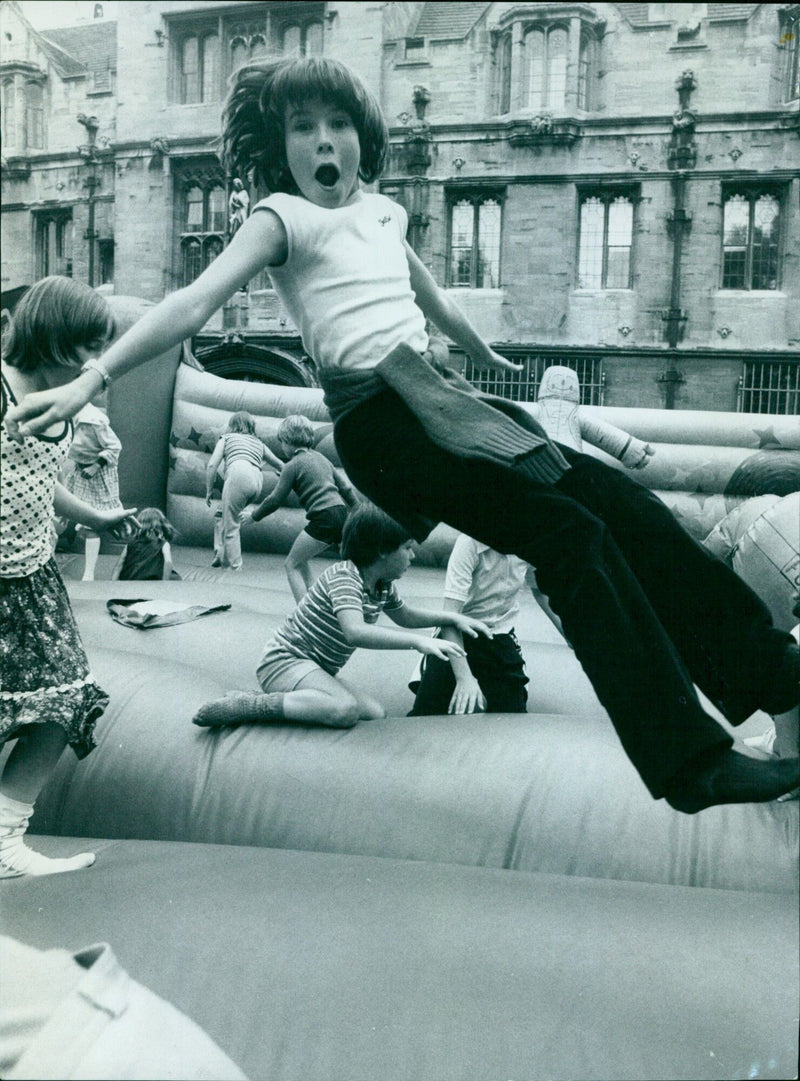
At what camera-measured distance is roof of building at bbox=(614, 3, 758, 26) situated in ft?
7.31

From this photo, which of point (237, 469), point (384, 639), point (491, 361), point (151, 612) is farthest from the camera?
point (151, 612)

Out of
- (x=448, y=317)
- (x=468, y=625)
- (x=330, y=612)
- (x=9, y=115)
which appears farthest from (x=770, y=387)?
(x=9, y=115)

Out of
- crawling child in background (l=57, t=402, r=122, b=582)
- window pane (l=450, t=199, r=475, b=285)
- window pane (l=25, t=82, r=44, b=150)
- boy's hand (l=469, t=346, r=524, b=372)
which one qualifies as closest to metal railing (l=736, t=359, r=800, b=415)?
boy's hand (l=469, t=346, r=524, b=372)

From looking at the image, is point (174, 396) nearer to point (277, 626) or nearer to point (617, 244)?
point (277, 626)

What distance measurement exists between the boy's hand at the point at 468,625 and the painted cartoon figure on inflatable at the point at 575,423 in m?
0.53

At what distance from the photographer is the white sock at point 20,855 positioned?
7.80ft

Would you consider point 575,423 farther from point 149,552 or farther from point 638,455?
point 149,552

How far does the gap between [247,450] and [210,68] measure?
908 mm

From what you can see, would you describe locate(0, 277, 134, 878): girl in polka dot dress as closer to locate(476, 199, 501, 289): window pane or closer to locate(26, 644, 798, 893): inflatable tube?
locate(26, 644, 798, 893): inflatable tube

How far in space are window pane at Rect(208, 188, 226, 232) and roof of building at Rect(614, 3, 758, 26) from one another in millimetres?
850

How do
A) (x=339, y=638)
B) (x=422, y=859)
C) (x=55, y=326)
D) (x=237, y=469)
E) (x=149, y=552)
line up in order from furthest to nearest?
(x=149, y=552) < (x=237, y=469) < (x=339, y=638) < (x=422, y=859) < (x=55, y=326)

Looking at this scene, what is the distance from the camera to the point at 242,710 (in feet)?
9.10

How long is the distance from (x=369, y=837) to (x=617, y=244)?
1.36m

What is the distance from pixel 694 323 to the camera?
249cm
